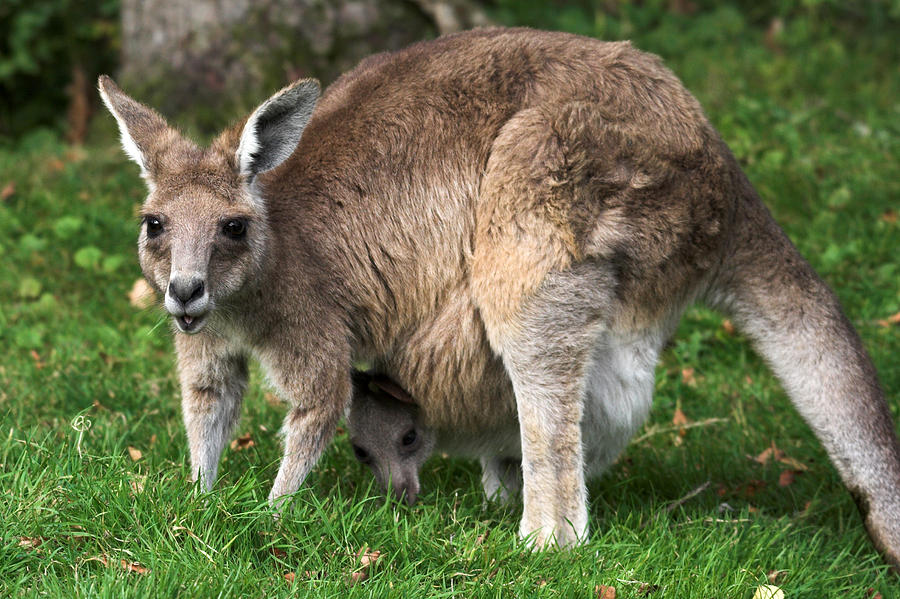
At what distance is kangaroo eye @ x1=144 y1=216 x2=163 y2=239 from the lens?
3.75m

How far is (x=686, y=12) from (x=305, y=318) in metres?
6.22

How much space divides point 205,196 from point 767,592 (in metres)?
2.17

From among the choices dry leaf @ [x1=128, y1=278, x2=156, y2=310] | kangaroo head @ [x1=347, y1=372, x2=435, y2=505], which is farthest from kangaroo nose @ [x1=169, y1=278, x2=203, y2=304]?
dry leaf @ [x1=128, y1=278, x2=156, y2=310]

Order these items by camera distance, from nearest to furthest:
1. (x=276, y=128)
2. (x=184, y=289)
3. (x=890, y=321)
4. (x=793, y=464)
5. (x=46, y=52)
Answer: (x=184, y=289), (x=276, y=128), (x=793, y=464), (x=890, y=321), (x=46, y=52)

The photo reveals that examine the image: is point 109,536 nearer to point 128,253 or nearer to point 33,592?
point 33,592

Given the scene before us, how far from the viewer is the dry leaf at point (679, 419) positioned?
17.0 feet

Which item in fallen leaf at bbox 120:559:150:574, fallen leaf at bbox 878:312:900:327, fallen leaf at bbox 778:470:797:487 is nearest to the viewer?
fallen leaf at bbox 120:559:150:574

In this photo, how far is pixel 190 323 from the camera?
3588 mm

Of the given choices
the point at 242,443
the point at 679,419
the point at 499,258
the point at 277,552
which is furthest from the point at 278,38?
the point at 277,552

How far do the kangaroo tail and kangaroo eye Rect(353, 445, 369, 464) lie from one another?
142 centimetres

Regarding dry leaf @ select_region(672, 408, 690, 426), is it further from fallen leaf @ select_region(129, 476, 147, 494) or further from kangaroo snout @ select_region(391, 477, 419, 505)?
fallen leaf @ select_region(129, 476, 147, 494)

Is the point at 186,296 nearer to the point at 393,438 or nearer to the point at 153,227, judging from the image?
the point at 153,227

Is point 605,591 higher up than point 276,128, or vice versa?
point 276,128

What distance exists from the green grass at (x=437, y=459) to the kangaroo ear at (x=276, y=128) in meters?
1.03
